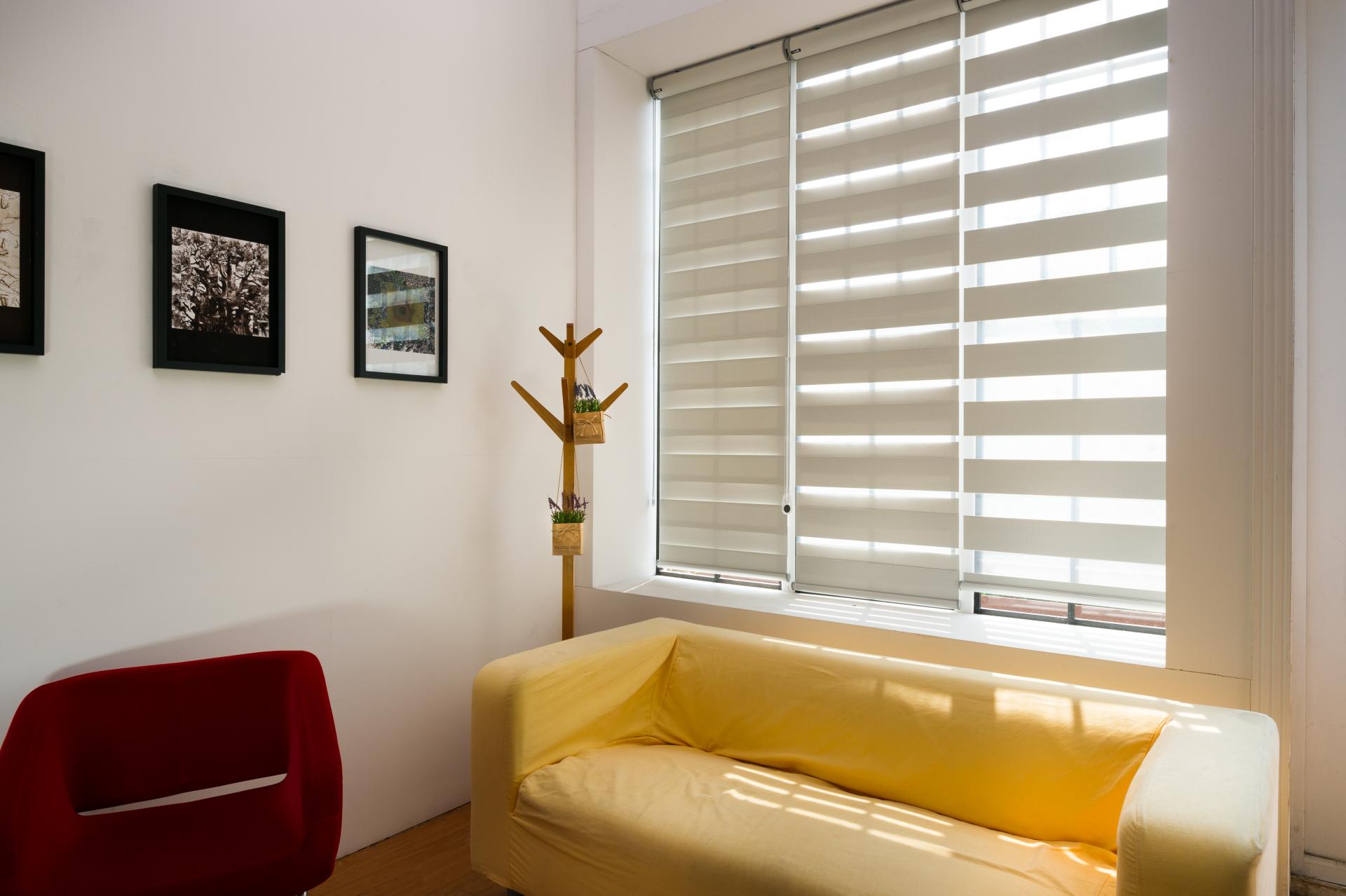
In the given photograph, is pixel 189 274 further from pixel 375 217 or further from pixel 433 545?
pixel 433 545

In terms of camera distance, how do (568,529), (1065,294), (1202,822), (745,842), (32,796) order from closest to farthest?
1. (1202,822)
2. (32,796)
3. (745,842)
4. (1065,294)
5. (568,529)

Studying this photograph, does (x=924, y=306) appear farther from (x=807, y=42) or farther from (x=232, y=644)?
(x=232, y=644)

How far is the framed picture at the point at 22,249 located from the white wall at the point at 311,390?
4cm

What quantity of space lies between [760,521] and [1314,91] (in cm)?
231

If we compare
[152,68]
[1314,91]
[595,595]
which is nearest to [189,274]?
[152,68]

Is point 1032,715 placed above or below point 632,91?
below

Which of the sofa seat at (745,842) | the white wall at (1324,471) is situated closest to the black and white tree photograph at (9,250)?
the sofa seat at (745,842)

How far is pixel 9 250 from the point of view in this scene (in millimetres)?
1817

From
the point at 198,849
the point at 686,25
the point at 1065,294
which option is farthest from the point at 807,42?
the point at 198,849

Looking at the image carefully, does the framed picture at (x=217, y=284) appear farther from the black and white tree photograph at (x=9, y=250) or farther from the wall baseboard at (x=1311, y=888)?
the wall baseboard at (x=1311, y=888)

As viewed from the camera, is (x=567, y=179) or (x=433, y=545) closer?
(x=433, y=545)

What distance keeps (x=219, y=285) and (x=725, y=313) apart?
197 cm

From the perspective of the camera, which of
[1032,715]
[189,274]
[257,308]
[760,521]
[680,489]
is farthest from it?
[680,489]

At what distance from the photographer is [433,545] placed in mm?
2795
